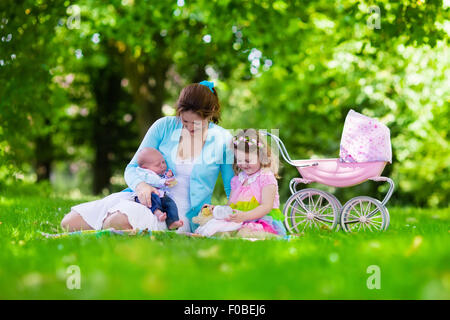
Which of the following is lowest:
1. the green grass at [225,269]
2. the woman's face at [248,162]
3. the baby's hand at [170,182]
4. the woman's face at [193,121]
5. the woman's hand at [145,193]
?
the green grass at [225,269]

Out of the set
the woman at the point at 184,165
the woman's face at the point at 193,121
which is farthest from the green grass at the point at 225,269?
the woman's face at the point at 193,121

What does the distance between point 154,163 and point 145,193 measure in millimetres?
379

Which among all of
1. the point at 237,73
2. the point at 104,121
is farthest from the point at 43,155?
the point at 237,73

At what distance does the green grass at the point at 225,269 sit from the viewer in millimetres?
2568

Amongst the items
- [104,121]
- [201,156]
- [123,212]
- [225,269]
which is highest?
[104,121]

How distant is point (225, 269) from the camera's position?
298cm

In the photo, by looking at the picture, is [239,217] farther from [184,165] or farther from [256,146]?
[184,165]

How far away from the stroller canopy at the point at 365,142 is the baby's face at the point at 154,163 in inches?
69.3

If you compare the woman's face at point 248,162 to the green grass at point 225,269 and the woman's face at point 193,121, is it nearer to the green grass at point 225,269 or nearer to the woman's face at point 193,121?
the woman's face at point 193,121

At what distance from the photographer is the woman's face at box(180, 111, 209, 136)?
4992mm

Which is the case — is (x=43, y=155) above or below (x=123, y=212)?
above

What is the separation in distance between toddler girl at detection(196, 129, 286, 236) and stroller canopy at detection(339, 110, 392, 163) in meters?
0.71

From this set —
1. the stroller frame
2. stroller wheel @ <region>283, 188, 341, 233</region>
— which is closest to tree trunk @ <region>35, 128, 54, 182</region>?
stroller wheel @ <region>283, 188, 341, 233</region>
